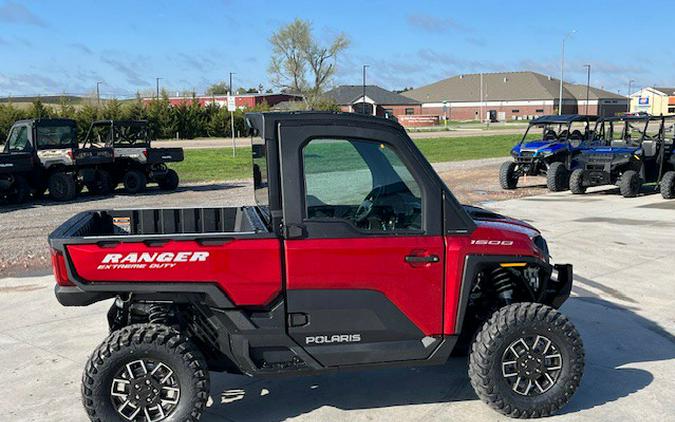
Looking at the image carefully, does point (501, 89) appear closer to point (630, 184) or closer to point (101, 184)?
point (630, 184)

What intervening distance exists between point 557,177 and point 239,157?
16.8 metres

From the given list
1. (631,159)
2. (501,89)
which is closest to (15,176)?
(631,159)

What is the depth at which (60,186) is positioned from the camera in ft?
53.3

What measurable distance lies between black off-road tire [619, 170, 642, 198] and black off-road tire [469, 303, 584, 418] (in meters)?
12.7

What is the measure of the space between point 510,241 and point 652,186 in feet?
52.9

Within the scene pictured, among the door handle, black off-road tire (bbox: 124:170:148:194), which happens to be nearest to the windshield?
black off-road tire (bbox: 124:170:148:194)

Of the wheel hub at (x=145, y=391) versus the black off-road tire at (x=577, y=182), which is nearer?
the wheel hub at (x=145, y=391)

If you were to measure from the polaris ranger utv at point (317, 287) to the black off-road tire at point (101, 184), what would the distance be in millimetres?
14048

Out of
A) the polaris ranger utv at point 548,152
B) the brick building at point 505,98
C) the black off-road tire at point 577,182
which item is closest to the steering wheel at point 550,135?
the polaris ranger utv at point 548,152

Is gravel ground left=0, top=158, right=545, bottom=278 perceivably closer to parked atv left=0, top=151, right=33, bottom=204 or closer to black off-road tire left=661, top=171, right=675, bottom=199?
parked atv left=0, top=151, right=33, bottom=204

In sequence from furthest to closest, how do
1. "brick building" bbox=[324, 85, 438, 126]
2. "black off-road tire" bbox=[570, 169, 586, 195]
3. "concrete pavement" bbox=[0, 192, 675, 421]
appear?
1. "brick building" bbox=[324, 85, 438, 126]
2. "black off-road tire" bbox=[570, 169, 586, 195]
3. "concrete pavement" bbox=[0, 192, 675, 421]

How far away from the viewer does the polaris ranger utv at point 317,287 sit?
3.77m

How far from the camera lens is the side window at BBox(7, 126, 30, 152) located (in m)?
16.8

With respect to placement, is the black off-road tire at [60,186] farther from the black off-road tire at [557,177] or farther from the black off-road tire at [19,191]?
the black off-road tire at [557,177]
